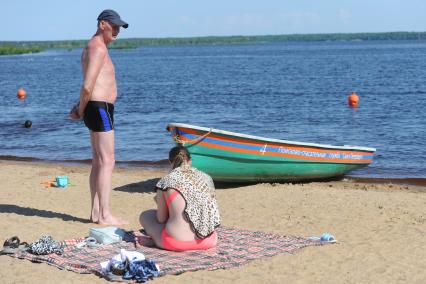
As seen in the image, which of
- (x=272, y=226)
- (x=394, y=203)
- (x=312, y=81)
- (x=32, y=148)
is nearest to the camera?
(x=272, y=226)

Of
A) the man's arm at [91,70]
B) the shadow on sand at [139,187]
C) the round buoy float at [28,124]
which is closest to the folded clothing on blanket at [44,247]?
the man's arm at [91,70]

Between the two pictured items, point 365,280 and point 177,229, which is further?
point 177,229

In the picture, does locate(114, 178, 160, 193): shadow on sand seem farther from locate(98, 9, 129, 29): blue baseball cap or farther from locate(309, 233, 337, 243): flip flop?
locate(309, 233, 337, 243): flip flop

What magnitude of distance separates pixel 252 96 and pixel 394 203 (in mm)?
24243

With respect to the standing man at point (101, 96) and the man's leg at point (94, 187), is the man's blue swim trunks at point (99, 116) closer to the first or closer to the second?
the standing man at point (101, 96)

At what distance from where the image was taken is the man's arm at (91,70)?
804 cm

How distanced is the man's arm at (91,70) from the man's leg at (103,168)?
46 centimetres

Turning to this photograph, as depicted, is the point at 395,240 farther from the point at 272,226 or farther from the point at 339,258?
the point at 272,226

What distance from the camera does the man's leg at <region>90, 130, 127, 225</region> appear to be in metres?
8.29

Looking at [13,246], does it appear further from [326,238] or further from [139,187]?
[139,187]

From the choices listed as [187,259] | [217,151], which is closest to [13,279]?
[187,259]

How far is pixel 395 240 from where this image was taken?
Answer: 26.1 feet

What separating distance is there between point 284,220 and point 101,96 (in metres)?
2.87

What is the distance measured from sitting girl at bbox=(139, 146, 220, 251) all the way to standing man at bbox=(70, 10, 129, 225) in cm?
136
